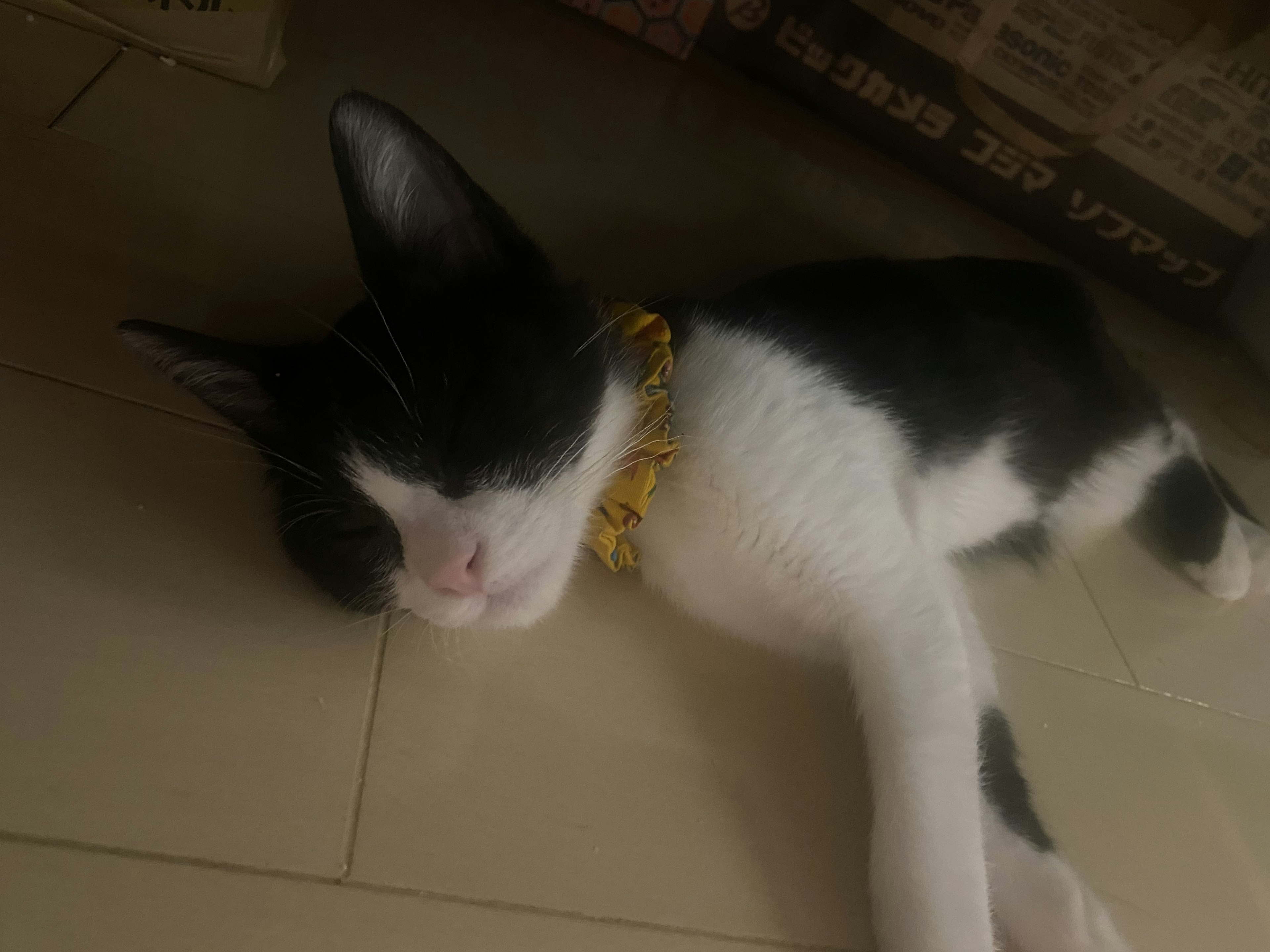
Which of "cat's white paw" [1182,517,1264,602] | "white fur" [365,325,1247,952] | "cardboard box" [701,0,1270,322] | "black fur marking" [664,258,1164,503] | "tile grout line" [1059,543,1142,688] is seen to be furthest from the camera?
"cardboard box" [701,0,1270,322]

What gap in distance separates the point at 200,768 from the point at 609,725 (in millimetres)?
418

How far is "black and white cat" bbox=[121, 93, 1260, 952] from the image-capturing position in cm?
84

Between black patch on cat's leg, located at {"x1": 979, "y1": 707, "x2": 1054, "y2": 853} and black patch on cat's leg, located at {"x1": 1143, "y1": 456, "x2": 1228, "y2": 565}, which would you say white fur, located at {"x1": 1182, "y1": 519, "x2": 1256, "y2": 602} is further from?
black patch on cat's leg, located at {"x1": 979, "y1": 707, "x2": 1054, "y2": 853}

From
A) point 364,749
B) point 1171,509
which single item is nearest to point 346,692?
point 364,749

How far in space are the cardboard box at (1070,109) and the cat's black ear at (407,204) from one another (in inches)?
43.8

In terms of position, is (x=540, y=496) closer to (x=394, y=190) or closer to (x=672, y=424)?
(x=672, y=424)

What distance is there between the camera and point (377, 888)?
794 mm

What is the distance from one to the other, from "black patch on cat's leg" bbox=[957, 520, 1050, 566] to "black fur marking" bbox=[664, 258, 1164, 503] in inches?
2.1

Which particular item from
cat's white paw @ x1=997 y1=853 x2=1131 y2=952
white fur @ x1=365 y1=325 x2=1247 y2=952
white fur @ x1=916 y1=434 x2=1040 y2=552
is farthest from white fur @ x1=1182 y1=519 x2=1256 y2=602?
cat's white paw @ x1=997 y1=853 x2=1131 y2=952

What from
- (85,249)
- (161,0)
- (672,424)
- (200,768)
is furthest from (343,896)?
(161,0)

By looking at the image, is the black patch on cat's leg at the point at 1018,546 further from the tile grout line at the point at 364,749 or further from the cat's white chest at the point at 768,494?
the tile grout line at the point at 364,749

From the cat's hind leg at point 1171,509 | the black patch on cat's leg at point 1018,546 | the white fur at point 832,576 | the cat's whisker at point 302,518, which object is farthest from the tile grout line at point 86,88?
the cat's hind leg at point 1171,509

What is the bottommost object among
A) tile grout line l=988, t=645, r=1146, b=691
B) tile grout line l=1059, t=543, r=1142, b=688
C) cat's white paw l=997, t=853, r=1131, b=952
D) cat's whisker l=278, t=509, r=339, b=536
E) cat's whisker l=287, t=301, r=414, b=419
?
cat's whisker l=278, t=509, r=339, b=536

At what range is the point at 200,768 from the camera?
2.69 feet
